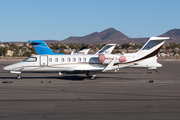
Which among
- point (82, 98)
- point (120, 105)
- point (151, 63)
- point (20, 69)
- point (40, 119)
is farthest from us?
point (151, 63)

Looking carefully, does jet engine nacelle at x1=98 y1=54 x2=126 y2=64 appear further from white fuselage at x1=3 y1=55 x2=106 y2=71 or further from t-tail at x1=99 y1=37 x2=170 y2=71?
white fuselage at x1=3 y1=55 x2=106 y2=71

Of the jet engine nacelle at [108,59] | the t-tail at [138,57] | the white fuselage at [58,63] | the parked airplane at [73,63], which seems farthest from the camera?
the t-tail at [138,57]

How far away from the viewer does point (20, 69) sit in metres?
22.0

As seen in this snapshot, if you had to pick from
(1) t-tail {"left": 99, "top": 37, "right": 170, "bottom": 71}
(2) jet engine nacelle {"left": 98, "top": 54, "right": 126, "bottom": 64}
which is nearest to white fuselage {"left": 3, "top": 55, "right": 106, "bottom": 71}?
(2) jet engine nacelle {"left": 98, "top": 54, "right": 126, "bottom": 64}

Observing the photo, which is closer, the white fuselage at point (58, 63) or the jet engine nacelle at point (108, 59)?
the white fuselage at point (58, 63)

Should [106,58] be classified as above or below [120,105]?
above

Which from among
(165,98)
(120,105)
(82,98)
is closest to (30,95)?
(82,98)

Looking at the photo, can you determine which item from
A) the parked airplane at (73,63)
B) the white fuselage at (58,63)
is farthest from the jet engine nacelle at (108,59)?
the white fuselage at (58,63)

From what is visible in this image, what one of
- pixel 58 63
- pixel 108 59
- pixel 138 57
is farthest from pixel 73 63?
pixel 138 57

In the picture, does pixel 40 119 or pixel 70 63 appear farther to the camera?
pixel 70 63

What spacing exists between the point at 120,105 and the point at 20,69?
45.1ft

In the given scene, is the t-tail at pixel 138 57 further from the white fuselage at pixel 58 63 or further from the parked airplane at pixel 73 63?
the white fuselage at pixel 58 63

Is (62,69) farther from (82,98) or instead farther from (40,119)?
(40,119)

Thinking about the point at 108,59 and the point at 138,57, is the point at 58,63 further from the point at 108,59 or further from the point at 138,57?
the point at 138,57
